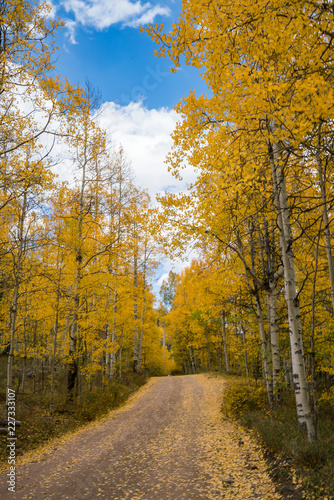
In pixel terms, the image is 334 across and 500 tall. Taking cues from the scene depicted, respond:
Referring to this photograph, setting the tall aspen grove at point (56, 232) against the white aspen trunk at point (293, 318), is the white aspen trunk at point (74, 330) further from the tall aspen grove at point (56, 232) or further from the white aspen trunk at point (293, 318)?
the white aspen trunk at point (293, 318)

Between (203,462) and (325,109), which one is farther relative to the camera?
(203,462)

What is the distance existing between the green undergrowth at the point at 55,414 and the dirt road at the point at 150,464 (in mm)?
544

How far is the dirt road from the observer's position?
423cm

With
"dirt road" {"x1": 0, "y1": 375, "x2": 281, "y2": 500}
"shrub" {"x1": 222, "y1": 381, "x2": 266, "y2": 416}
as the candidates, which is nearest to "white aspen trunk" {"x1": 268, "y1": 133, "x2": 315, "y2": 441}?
"dirt road" {"x1": 0, "y1": 375, "x2": 281, "y2": 500}

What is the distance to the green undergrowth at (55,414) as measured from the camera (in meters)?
7.03

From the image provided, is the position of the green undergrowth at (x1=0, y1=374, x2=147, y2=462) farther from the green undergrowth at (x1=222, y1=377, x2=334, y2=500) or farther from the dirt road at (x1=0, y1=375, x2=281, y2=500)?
Result: the green undergrowth at (x1=222, y1=377, x2=334, y2=500)

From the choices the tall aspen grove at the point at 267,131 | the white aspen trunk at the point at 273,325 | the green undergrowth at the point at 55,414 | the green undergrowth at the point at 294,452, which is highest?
the tall aspen grove at the point at 267,131

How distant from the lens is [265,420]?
618cm

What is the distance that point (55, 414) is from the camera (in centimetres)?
898

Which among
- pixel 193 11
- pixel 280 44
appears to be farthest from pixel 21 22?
pixel 280 44

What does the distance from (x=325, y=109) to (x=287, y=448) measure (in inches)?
185

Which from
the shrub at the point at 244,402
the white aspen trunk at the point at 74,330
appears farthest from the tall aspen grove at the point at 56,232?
the shrub at the point at 244,402

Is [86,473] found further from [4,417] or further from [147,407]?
[147,407]

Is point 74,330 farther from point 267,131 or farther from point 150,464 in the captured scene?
point 267,131
